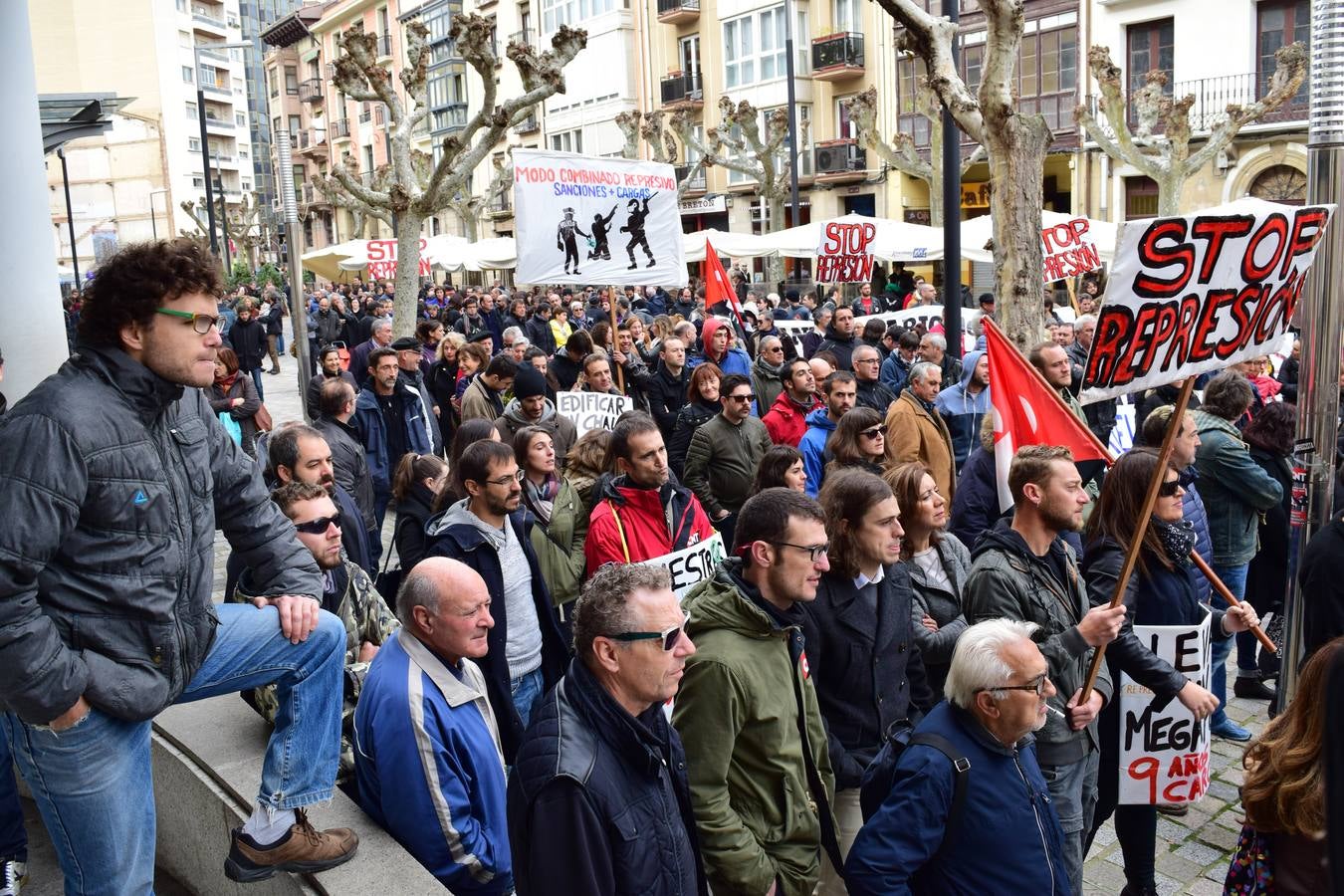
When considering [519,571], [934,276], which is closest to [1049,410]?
[519,571]

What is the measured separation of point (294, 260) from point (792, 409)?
18.2 ft

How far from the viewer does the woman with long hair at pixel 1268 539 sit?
6465 mm

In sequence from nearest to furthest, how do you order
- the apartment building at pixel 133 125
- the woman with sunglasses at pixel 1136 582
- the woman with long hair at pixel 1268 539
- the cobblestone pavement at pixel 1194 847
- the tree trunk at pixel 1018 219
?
the woman with sunglasses at pixel 1136 582 → the cobblestone pavement at pixel 1194 847 → the woman with long hair at pixel 1268 539 → the tree trunk at pixel 1018 219 → the apartment building at pixel 133 125

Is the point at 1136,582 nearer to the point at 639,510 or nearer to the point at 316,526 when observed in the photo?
the point at 639,510

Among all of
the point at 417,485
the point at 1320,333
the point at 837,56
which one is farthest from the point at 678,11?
the point at 1320,333

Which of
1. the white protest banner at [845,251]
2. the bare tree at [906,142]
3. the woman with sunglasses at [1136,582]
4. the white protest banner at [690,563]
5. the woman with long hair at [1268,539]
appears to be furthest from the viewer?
the bare tree at [906,142]

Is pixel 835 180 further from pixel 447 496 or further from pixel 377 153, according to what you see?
pixel 377 153

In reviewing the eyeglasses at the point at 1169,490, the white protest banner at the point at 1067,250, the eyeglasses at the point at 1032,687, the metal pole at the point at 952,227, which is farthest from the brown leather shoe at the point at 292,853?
the white protest banner at the point at 1067,250

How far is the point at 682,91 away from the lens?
43.4 m

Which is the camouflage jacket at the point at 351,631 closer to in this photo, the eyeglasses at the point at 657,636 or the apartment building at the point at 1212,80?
the eyeglasses at the point at 657,636

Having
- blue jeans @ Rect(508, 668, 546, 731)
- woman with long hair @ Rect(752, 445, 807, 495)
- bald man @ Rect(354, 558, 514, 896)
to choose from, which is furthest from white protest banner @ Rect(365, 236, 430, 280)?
bald man @ Rect(354, 558, 514, 896)

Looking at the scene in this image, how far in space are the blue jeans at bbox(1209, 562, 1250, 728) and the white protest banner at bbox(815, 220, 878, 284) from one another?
10.3 meters

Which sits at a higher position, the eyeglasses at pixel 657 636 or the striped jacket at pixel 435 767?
the eyeglasses at pixel 657 636

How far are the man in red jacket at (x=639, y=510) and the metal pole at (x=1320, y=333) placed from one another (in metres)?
2.54
